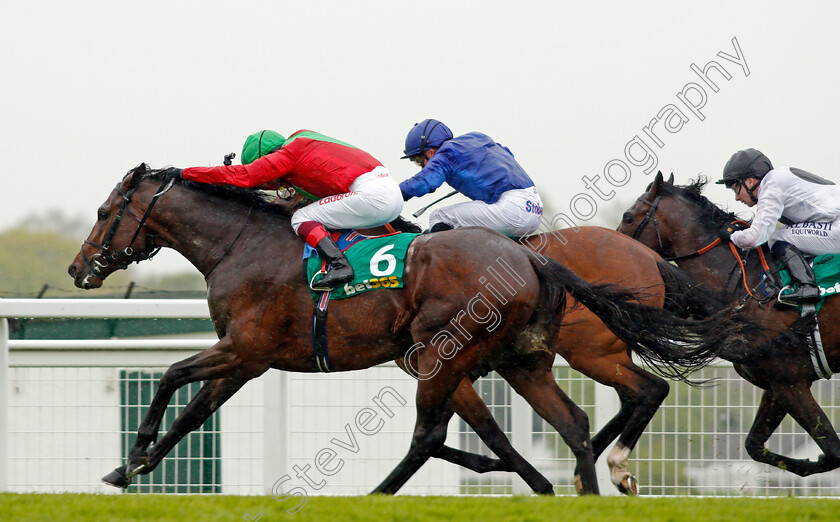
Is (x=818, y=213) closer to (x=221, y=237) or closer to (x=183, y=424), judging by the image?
(x=221, y=237)

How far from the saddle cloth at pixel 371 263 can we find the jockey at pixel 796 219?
1.94 m

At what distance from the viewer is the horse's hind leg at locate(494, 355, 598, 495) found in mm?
4109

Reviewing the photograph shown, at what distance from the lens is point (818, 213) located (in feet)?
15.8

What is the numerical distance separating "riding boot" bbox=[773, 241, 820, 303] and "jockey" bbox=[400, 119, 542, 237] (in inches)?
51.6

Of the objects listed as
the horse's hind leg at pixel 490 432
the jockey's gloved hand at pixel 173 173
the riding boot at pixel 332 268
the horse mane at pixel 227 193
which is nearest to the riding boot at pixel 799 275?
the horse's hind leg at pixel 490 432

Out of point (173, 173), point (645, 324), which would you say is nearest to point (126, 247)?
point (173, 173)

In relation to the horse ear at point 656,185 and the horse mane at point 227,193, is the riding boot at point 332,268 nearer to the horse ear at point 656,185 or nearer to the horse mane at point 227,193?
the horse mane at point 227,193

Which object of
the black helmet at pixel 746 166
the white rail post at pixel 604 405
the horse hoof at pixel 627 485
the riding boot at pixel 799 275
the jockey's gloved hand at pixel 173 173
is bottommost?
the horse hoof at pixel 627 485

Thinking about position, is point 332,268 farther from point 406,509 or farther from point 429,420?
point 406,509

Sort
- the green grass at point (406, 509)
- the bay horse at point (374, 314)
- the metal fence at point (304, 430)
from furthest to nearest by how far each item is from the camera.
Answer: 1. the metal fence at point (304, 430)
2. the bay horse at point (374, 314)
3. the green grass at point (406, 509)

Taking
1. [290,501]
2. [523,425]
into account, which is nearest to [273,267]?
[290,501]

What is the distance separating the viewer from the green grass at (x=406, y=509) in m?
Answer: 3.21

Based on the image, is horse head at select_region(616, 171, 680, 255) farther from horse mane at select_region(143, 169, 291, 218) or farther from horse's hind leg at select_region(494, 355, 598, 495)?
horse mane at select_region(143, 169, 291, 218)

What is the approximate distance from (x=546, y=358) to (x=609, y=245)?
1.09 meters
